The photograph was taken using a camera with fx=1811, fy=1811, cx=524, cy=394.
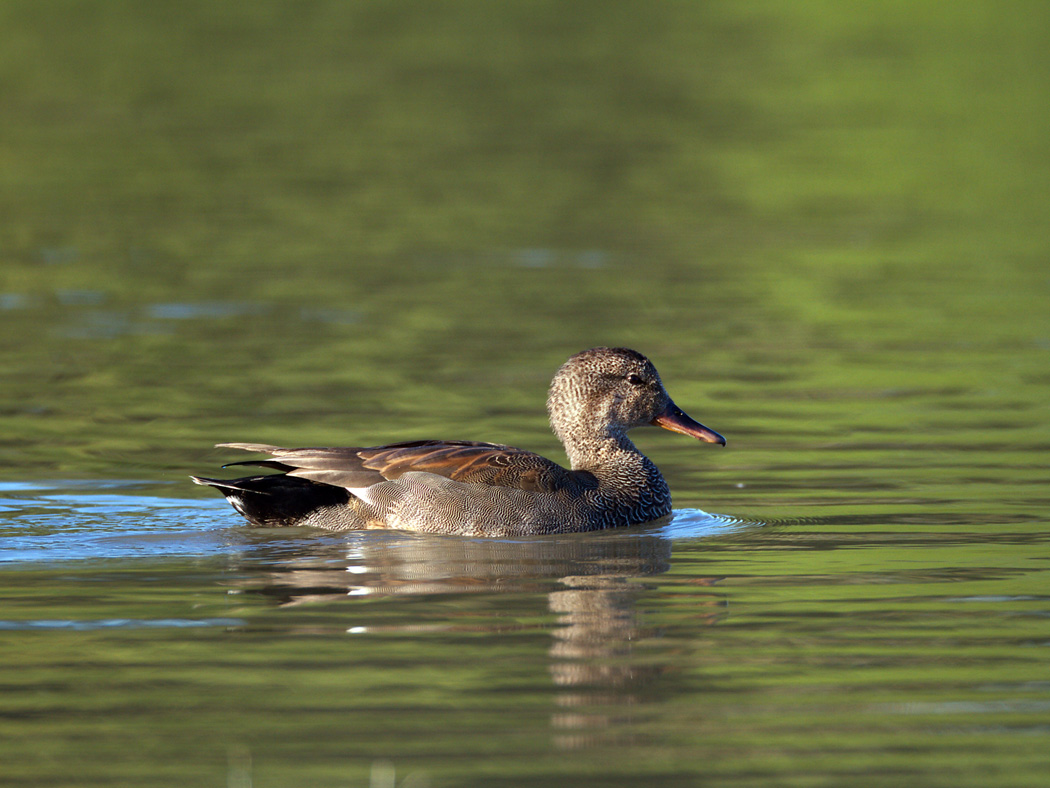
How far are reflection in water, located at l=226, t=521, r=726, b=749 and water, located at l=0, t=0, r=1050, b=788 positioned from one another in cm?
3

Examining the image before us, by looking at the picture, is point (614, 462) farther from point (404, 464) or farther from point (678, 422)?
point (404, 464)

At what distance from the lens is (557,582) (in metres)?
9.14

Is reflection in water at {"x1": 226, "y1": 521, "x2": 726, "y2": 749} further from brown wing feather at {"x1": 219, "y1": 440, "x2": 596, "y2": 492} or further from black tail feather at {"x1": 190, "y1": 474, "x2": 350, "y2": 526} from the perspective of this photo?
brown wing feather at {"x1": 219, "y1": 440, "x2": 596, "y2": 492}

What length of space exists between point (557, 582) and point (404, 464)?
152 centimetres

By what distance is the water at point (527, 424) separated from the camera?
6.79m

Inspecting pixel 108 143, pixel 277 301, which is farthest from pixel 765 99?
pixel 277 301

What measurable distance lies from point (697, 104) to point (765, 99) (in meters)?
1.45

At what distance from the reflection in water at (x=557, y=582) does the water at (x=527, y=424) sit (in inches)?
1.4

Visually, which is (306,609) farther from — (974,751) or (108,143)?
(108,143)

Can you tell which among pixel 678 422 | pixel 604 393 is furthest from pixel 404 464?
pixel 678 422

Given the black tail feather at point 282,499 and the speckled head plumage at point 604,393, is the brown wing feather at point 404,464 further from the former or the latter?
the speckled head plumage at point 604,393

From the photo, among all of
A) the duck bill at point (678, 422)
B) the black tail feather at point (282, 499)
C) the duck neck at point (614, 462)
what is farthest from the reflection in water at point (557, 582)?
the duck bill at point (678, 422)

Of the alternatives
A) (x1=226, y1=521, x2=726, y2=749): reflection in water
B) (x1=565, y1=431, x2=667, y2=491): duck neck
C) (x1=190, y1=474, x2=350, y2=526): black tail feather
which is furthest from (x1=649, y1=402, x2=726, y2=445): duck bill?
(x1=190, y1=474, x2=350, y2=526): black tail feather

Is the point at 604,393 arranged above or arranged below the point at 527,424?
above
